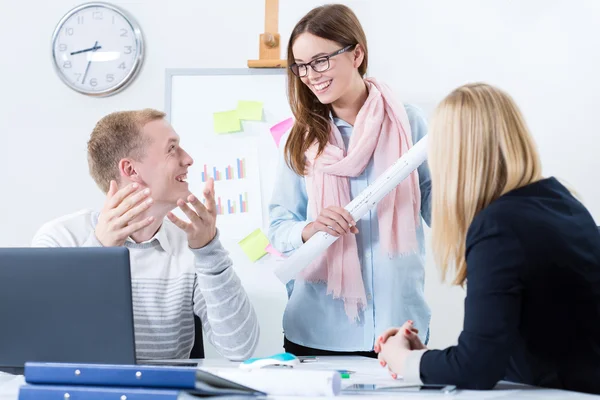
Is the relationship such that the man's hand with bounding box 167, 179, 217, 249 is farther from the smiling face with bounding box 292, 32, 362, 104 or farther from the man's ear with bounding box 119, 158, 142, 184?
the smiling face with bounding box 292, 32, 362, 104

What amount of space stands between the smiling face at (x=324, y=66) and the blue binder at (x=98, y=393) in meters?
1.07

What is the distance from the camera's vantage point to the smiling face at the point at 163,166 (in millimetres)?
A: 1794

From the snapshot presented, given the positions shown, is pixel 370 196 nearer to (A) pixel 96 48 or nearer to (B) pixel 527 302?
(B) pixel 527 302

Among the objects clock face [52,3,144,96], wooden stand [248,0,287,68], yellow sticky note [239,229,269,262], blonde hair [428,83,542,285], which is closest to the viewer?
blonde hair [428,83,542,285]

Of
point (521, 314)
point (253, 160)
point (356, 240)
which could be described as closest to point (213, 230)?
point (356, 240)

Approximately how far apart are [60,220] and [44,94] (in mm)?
1331

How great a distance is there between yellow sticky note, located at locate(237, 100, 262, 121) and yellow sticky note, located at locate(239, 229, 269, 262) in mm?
426

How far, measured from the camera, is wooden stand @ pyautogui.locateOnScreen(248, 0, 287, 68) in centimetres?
252

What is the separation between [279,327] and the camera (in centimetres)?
268

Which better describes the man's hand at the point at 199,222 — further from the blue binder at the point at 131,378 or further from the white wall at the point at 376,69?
the white wall at the point at 376,69

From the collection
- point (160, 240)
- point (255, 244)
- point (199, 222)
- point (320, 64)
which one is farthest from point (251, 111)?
point (199, 222)

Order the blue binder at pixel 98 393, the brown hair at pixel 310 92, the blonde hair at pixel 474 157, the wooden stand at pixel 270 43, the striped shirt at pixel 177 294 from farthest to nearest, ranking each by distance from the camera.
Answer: the wooden stand at pixel 270 43 < the brown hair at pixel 310 92 < the striped shirt at pixel 177 294 < the blonde hair at pixel 474 157 < the blue binder at pixel 98 393

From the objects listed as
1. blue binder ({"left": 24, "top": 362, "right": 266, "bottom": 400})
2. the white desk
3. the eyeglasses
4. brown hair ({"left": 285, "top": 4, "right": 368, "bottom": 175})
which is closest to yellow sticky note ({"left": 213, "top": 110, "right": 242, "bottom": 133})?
brown hair ({"left": 285, "top": 4, "right": 368, "bottom": 175})

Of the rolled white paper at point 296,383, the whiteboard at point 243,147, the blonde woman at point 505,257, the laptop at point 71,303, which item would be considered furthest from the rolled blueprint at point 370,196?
the whiteboard at point 243,147
